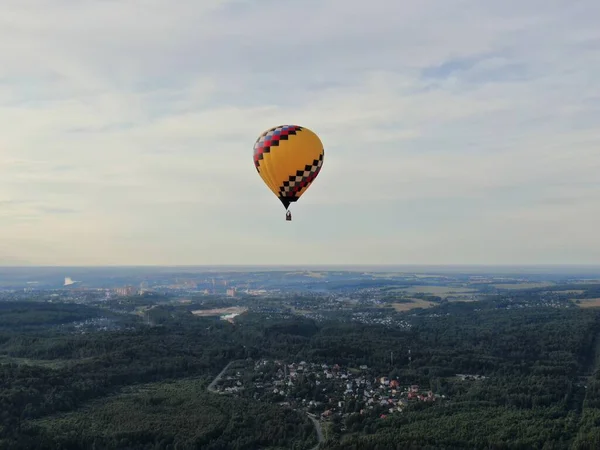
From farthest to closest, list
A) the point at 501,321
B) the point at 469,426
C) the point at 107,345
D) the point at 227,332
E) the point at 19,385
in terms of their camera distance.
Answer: the point at 501,321 < the point at 227,332 < the point at 107,345 < the point at 19,385 < the point at 469,426

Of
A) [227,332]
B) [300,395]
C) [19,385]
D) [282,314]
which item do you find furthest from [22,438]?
[282,314]

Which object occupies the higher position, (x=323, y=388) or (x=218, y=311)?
(x=218, y=311)

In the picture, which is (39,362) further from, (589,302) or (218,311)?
(589,302)

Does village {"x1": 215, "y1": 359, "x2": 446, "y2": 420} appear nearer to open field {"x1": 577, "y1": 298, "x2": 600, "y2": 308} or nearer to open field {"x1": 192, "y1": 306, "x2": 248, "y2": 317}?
open field {"x1": 192, "y1": 306, "x2": 248, "y2": 317}

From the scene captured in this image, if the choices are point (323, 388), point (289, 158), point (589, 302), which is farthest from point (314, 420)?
point (589, 302)

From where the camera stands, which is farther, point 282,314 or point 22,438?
point 282,314

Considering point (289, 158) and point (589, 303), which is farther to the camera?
point (589, 303)

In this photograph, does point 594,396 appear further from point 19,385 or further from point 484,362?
point 19,385
